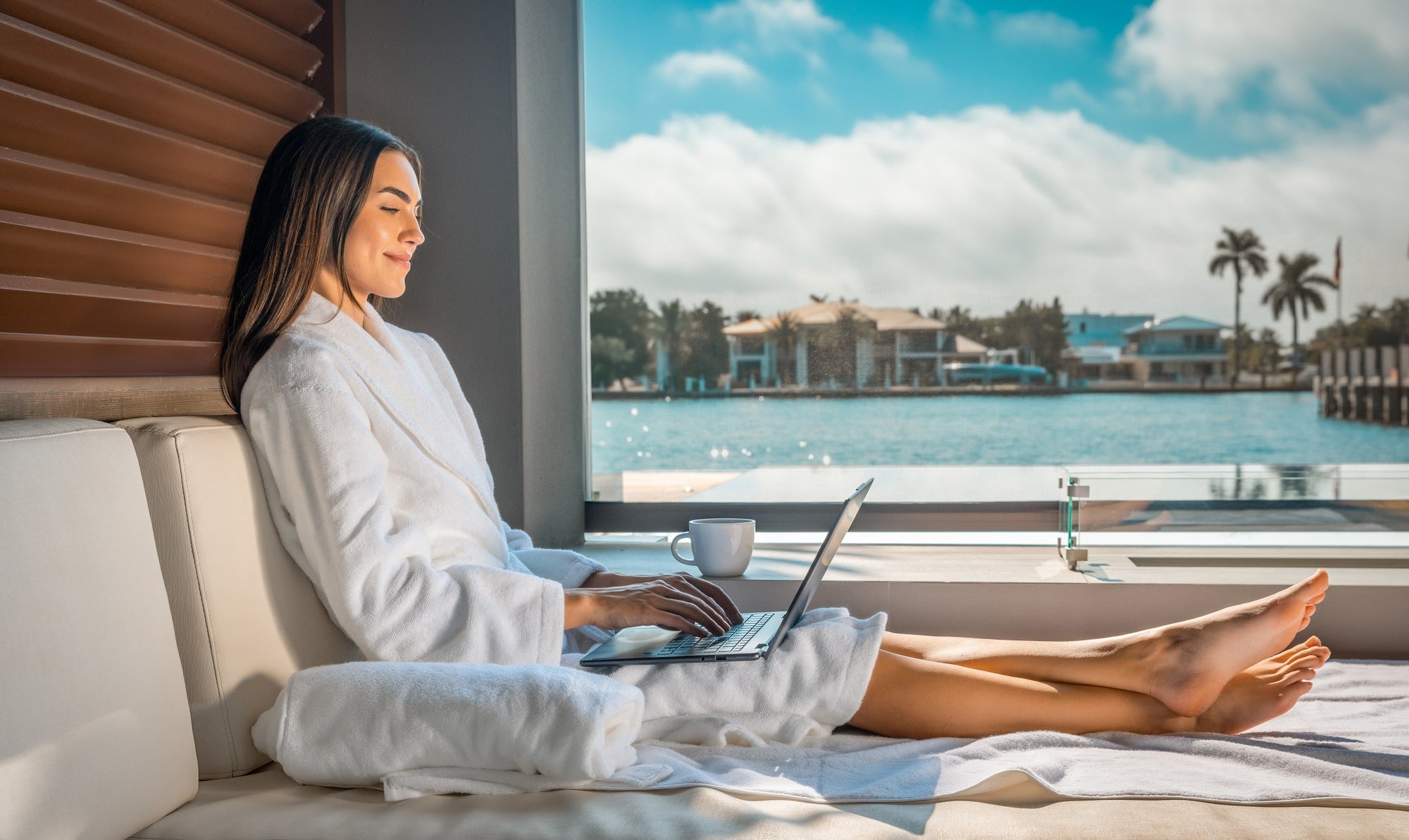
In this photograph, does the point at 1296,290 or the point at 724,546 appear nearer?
the point at 724,546

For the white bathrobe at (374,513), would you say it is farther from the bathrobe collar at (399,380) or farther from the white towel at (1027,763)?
the white towel at (1027,763)

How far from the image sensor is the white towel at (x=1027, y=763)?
125 cm

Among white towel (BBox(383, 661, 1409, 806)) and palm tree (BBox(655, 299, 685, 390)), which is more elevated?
palm tree (BBox(655, 299, 685, 390))

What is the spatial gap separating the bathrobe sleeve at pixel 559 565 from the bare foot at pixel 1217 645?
94cm

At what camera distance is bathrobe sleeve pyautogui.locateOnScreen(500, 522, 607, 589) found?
6.20 ft

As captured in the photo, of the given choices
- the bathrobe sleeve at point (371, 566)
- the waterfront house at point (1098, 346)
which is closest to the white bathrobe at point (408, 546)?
the bathrobe sleeve at point (371, 566)

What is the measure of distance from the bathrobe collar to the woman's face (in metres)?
0.06

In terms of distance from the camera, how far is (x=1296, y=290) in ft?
8.59

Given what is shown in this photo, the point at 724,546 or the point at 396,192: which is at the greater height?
the point at 396,192

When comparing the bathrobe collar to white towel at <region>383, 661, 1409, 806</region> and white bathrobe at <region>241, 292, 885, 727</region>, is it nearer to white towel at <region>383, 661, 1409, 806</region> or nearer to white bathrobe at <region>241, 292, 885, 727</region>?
white bathrobe at <region>241, 292, 885, 727</region>

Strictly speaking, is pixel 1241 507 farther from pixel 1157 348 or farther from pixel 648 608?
pixel 648 608

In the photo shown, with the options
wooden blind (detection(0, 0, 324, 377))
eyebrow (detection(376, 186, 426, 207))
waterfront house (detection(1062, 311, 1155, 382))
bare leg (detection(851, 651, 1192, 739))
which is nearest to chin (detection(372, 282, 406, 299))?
eyebrow (detection(376, 186, 426, 207))

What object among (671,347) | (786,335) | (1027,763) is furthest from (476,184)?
(1027,763)

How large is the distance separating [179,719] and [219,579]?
0.58 ft
